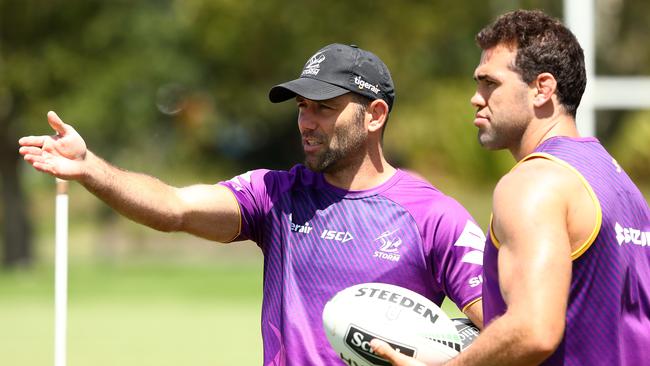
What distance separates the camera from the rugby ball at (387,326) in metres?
4.05

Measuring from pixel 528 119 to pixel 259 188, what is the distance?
1.66m

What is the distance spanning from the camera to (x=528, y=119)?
154 inches

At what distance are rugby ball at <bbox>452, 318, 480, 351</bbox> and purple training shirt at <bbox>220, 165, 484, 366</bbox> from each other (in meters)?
0.15

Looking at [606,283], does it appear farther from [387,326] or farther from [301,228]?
[301,228]

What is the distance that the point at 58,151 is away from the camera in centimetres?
440

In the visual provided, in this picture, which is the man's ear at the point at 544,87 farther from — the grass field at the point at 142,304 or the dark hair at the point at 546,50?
the grass field at the point at 142,304

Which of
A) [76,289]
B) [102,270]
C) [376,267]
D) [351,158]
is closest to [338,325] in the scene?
[376,267]

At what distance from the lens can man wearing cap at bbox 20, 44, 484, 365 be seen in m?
4.87

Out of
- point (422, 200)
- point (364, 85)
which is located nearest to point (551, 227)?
point (422, 200)

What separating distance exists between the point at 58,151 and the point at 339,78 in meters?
1.33

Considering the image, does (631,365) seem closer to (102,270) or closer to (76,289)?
(76,289)

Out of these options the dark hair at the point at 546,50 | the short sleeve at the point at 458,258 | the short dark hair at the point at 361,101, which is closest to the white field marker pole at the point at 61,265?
the short dark hair at the point at 361,101

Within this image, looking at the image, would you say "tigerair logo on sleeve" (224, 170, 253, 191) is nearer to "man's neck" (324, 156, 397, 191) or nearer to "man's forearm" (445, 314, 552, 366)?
"man's neck" (324, 156, 397, 191)

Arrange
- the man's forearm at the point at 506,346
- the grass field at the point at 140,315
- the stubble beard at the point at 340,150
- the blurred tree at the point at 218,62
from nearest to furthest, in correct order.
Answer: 1. the man's forearm at the point at 506,346
2. the stubble beard at the point at 340,150
3. the grass field at the point at 140,315
4. the blurred tree at the point at 218,62
